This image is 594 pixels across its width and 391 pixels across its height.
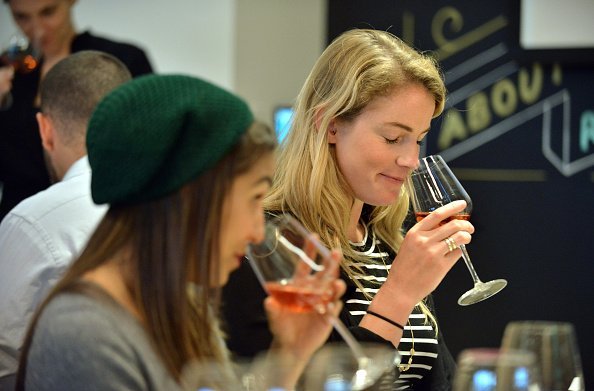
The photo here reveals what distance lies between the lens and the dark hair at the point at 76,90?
2.95 metres

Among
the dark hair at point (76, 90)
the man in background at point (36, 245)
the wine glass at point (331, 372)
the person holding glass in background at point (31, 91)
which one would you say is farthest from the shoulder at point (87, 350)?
the person holding glass in background at point (31, 91)

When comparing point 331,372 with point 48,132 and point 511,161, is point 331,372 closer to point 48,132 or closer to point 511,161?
point 48,132

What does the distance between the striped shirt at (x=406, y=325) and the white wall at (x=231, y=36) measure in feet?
10.4

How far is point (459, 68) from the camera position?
5152 mm

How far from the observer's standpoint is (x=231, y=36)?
553 centimetres

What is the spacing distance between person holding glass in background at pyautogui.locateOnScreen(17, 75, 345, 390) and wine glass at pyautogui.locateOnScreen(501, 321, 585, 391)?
0.31 m

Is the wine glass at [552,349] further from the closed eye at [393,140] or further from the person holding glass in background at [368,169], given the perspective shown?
the closed eye at [393,140]

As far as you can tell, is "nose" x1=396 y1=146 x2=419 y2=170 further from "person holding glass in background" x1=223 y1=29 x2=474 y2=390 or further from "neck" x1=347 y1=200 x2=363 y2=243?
"neck" x1=347 y1=200 x2=363 y2=243

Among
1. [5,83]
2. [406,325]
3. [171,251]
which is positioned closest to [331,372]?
[171,251]

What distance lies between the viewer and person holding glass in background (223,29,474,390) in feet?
6.98

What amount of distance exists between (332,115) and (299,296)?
765mm

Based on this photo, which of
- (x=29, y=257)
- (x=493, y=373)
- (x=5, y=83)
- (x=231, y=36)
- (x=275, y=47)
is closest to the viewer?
(x=493, y=373)

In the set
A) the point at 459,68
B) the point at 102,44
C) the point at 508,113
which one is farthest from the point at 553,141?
the point at 102,44

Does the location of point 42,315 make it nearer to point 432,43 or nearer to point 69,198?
point 69,198
